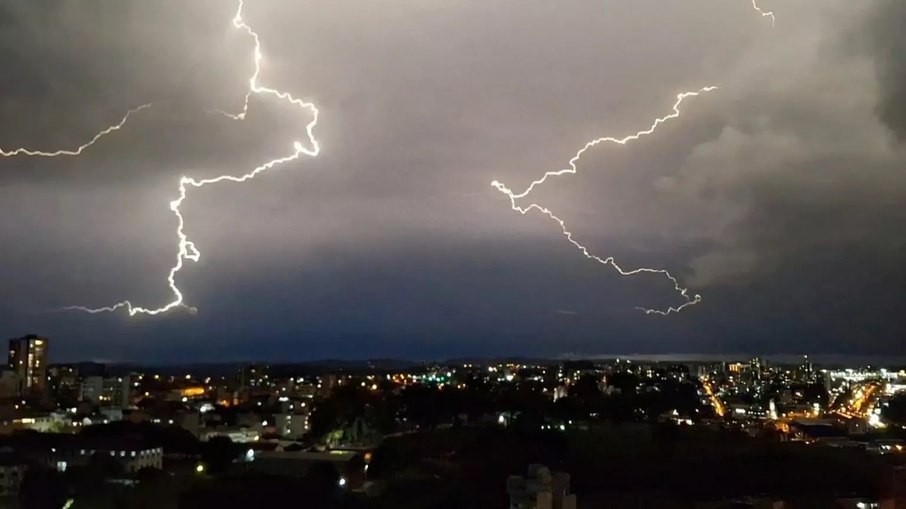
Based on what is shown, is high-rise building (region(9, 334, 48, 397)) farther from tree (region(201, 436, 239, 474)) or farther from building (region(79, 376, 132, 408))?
tree (region(201, 436, 239, 474))

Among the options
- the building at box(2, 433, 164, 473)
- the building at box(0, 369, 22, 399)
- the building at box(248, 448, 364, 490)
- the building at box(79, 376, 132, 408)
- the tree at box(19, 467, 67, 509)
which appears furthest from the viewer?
the building at box(79, 376, 132, 408)

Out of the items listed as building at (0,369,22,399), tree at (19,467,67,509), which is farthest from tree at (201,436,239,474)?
building at (0,369,22,399)

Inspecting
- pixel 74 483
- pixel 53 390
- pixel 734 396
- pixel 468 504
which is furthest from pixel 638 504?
pixel 53 390

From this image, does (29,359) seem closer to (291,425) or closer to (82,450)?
(291,425)

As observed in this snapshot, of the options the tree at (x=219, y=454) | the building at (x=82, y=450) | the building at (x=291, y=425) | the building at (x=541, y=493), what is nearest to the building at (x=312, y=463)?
the tree at (x=219, y=454)

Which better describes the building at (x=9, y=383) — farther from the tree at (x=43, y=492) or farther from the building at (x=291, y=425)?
the tree at (x=43, y=492)

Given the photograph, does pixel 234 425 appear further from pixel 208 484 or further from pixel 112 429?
pixel 208 484
